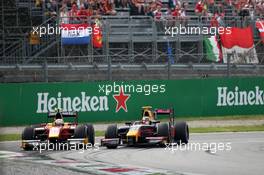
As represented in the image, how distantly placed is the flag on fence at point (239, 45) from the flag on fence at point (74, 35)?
20.0 feet

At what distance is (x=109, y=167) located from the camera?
13656 mm

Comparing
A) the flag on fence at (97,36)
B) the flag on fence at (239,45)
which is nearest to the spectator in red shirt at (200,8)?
the flag on fence at (239,45)

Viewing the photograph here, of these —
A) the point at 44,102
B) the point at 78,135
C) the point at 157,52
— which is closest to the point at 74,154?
the point at 78,135

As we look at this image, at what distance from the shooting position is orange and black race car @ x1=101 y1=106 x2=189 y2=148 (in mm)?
18531

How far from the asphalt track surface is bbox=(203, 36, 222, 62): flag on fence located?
33.4 feet

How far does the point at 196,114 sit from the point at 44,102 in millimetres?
6186

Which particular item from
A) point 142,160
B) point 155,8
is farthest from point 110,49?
point 142,160

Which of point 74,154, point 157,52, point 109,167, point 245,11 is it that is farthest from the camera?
point 245,11

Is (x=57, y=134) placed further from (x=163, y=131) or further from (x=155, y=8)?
(x=155, y=8)

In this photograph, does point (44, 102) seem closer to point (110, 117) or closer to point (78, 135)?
point (110, 117)

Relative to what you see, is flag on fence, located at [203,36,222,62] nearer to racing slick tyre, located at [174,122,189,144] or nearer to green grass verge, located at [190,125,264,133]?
green grass verge, located at [190,125,264,133]

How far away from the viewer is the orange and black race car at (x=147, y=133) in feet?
60.8

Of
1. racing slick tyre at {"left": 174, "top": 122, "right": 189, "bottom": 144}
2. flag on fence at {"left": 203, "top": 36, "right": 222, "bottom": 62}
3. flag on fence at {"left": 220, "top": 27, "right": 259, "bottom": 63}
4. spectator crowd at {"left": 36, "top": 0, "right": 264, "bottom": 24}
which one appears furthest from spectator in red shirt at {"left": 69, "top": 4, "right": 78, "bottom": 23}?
racing slick tyre at {"left": 174, "top": 122, "right": 189, "bottom": 144}

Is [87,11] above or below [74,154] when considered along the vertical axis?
above
